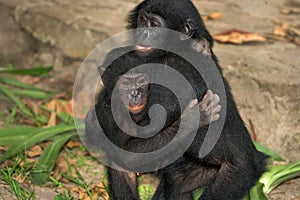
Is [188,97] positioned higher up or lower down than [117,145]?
higher up

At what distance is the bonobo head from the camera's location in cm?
504

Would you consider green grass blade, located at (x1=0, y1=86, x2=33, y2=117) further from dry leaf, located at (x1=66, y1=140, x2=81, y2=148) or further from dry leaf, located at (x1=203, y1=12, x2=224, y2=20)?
dry leaf, located at (x1=203, y1=12, x2=224, y2=20)

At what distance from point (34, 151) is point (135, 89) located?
1.56m

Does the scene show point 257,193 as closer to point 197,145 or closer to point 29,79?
point 197,145

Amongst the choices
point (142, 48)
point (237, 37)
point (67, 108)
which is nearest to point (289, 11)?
point (237, 37)

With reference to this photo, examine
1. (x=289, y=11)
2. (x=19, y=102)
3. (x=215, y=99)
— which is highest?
(x=215, y=99)

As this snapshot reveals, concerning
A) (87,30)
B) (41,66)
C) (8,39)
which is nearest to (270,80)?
(87,30)

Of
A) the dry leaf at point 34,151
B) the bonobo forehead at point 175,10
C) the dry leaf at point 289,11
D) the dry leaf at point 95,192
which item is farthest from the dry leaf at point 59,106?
the dry leaf at point 289,11

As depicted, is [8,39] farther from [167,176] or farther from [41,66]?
[167,176]

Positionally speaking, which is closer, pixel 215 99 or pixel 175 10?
pixel 215 99

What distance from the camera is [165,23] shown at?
5121 mm

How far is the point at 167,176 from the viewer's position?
201 inches

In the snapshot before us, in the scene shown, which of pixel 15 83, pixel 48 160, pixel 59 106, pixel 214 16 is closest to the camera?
pixel 48 160

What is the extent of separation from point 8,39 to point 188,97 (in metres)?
3.47
